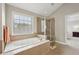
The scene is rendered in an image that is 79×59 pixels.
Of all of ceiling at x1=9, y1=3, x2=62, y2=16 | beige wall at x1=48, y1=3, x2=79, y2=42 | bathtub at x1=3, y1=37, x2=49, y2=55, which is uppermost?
ceiling at x1=9, y1=3, x2=62, y2=16

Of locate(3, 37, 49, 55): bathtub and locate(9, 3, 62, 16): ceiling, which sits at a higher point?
locate(9, 3, 62, 16): ceiling

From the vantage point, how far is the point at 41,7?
1743 mm

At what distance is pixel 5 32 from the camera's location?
1.65 m

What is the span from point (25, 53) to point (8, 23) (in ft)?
1.87

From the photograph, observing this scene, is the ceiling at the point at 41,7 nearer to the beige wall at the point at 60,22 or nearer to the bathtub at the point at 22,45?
the beige wall at the point at 60,22

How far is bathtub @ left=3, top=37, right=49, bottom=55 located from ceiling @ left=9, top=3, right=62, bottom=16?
18.8 inches

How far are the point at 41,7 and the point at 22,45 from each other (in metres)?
0.73

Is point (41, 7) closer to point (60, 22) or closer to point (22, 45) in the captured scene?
point (60, 22)

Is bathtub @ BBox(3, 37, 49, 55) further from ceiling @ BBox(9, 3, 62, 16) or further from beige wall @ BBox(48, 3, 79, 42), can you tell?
ceiling @ BBox(9, 3, 62, 16)

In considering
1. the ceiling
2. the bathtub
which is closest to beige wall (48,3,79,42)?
the ceiling

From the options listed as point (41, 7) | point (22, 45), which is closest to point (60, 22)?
point (41, 7)

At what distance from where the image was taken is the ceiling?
171 cm

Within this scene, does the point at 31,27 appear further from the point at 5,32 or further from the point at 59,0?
the point at 59,0
